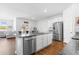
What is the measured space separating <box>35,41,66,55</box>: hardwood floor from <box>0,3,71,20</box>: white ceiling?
513mm

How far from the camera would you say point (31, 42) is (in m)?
1.50

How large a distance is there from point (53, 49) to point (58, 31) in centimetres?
32

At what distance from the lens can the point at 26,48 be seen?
1.47 m

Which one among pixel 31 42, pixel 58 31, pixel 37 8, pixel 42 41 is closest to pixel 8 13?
pixel 37 8

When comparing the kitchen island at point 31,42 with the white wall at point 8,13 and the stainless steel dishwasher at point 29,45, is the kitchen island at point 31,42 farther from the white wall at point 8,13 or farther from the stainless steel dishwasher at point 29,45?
the white wall at point 8,13

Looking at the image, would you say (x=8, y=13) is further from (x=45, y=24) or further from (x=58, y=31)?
(x=58, y=31)

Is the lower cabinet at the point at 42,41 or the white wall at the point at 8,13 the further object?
the lower cabinet at the point at 42,41

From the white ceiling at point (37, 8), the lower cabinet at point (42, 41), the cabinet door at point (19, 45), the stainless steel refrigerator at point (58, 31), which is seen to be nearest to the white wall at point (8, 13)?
the white ceiling at point (37, 8)

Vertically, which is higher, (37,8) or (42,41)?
(37,8)

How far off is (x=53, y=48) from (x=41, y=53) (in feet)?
0.73

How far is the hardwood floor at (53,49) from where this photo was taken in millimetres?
1468

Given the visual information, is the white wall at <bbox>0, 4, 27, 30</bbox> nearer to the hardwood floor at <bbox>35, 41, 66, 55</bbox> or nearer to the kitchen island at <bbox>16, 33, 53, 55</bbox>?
the kitchen island at <bbox>16, 33, 53, 55</bbox>

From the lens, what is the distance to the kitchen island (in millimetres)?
1456

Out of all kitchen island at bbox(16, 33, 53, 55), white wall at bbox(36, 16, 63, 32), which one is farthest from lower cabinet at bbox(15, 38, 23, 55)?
white wall at bbox(36, 16, 63, 32)
